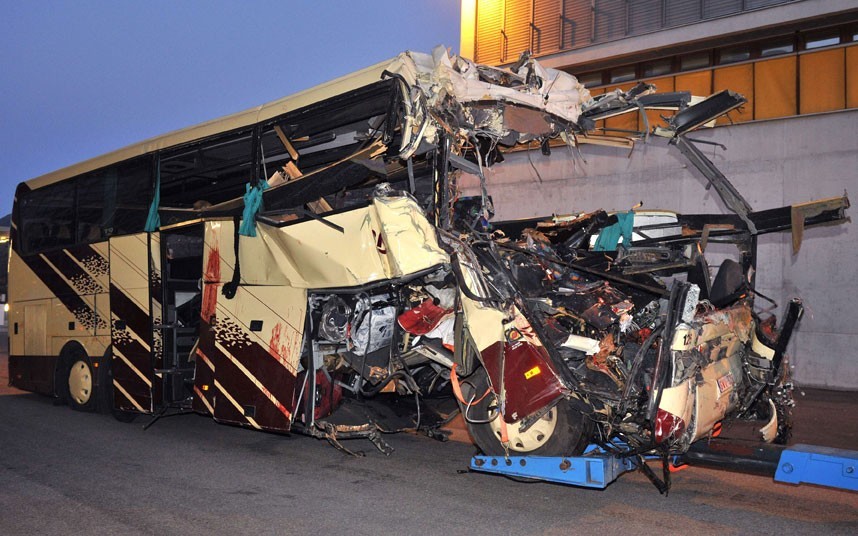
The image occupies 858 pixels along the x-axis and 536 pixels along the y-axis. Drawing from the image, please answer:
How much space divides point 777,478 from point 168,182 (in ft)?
24.0

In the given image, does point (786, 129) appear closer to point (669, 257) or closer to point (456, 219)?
point (669, 257)

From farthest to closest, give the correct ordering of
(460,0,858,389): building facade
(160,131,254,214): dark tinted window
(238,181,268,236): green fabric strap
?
(460,0,858,389): building facade < (160,131,254,214): dark tinted window < (238,181,268,236): green fabric strap

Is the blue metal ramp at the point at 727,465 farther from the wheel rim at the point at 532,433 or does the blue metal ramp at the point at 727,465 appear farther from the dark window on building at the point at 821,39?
the dark window on building at the point at 821,39

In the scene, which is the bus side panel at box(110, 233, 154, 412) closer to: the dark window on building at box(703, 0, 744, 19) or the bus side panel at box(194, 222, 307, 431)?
the bus side panel at box(194, 222, 307, 431)

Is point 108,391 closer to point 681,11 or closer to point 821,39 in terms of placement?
point 681,11

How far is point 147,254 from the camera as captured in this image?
8891mm

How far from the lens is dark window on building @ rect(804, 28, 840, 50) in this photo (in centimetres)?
1414

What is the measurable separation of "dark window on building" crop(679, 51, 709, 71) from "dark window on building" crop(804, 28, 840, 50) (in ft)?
6.38

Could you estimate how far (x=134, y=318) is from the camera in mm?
9117

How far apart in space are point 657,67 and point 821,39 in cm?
328

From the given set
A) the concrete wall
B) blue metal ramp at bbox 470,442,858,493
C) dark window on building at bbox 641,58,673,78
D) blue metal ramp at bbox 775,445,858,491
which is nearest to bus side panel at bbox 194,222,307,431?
blue metal ramp at bbox 470,442,858,493

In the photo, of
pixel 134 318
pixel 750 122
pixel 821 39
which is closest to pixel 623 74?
pixel 750 122

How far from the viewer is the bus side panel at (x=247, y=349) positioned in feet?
23.8

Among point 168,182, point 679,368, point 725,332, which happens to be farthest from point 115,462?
point 725,332
